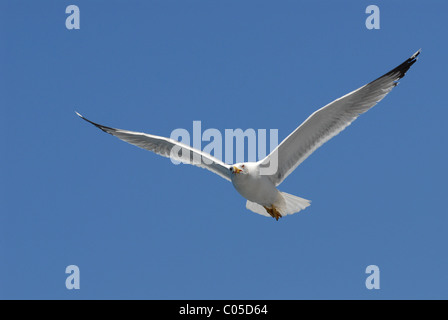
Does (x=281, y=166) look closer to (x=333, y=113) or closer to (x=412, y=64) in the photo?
(x=333, y=113)

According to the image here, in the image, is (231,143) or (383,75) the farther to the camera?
(231,143)

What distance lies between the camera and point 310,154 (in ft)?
30.0

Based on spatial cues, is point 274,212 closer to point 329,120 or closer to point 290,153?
point 290,153

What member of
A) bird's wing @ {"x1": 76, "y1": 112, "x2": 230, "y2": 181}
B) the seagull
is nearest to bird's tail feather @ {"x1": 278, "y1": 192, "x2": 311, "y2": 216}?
the seagull

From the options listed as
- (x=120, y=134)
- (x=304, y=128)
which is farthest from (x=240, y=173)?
(x=120, y=134)

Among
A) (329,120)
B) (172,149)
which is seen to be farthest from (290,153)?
(172,149)

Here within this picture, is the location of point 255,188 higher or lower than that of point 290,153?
lower

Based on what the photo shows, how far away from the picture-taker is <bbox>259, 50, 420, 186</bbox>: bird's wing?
866 cm

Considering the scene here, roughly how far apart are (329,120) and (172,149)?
2.62 m

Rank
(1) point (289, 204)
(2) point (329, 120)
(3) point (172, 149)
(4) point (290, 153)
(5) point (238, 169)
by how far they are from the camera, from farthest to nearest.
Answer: (3) point (172, 149), (1) point (289, 204), (4) point (290, 153), (2) point (329, 120), (5) point (238, 169)

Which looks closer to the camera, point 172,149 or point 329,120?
point 329,120

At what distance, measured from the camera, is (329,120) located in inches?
350
